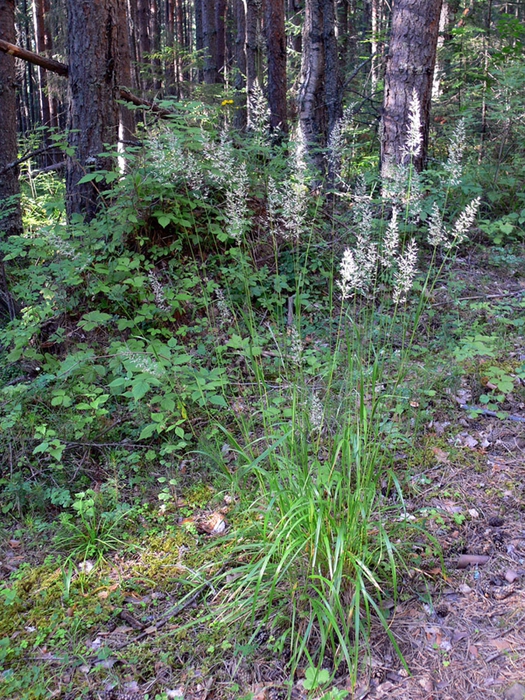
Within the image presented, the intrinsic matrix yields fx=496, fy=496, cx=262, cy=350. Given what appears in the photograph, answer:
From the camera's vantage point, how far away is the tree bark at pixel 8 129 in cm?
534

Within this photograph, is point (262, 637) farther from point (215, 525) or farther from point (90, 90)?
point (90, 90)

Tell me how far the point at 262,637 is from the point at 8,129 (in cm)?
581

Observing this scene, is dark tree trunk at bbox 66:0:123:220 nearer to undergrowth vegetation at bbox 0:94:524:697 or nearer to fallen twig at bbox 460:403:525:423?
undergrowth vegetation at bbox 0:94:524:697

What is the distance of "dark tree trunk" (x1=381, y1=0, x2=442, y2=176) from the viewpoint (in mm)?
4793

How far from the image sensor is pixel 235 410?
3379 mm

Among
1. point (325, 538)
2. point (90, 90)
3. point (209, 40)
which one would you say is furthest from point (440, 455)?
point (209, 40)

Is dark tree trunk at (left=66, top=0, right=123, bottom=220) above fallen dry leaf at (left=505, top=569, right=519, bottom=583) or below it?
above

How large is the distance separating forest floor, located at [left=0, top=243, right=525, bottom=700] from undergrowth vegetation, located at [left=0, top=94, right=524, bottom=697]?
27 mm

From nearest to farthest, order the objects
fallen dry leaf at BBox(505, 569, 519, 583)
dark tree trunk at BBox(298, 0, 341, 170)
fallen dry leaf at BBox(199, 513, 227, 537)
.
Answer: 1. fallen dry leaf at BBox(505, 569, 519, 583)
2. fallen dry leaf at BBox(199, 513, 227, 537)
3. dark tree trunk at BBox(298, 0, 341, 170)

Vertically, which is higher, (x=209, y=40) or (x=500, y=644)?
(x=209, y=40)

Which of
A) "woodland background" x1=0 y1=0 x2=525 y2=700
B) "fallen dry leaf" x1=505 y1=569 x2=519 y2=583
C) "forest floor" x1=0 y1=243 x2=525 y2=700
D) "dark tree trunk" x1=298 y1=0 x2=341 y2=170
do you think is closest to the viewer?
"forest floor" x1=0 y1=243 x2=525 y2=700

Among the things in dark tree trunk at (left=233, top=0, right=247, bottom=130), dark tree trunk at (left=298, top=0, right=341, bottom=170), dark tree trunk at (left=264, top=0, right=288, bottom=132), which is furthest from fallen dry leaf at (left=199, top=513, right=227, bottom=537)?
dark tree trunk at (left=233, top=0, right=247, bottom=130)

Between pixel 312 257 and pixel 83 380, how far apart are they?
8.27 ft

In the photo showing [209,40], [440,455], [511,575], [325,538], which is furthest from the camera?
[209,40]
